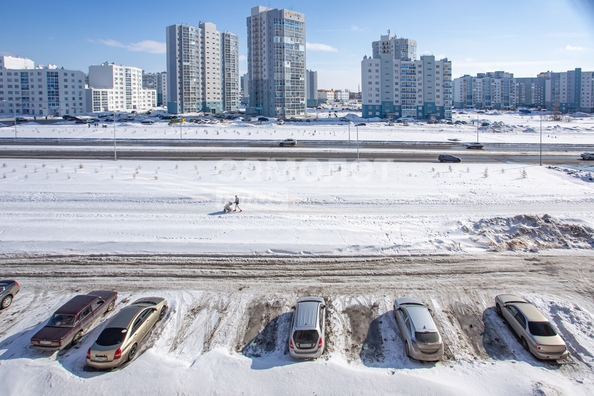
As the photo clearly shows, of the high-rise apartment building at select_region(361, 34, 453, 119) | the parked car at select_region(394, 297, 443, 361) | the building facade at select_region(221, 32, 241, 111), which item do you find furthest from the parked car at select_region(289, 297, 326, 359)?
the building facade at select_region(221, 32, 241, 111)

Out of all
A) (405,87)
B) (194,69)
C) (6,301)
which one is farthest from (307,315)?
(194,69)

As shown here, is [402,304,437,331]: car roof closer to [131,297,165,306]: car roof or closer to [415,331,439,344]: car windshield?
[415,331,439,344]: car windshield

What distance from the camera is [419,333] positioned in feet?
34.8

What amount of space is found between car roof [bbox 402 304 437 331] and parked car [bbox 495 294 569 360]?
2.40m

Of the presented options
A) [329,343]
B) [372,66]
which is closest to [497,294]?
[329,343]

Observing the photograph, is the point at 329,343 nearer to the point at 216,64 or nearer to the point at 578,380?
the point at 578,380

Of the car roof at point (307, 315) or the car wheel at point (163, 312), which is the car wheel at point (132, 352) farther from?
the car roof at point (307, 315)

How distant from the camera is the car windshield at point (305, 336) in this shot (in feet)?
34.6

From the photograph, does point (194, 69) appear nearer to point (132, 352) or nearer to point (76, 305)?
point (76, 305)


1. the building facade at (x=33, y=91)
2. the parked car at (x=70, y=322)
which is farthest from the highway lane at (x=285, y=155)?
the building facade at (x=33, y=91)

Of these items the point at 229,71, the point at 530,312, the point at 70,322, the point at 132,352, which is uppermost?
the point at 229,71

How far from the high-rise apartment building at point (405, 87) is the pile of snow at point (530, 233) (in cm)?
9796

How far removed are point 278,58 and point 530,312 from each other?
113m

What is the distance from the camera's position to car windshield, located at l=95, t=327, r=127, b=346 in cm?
1030
